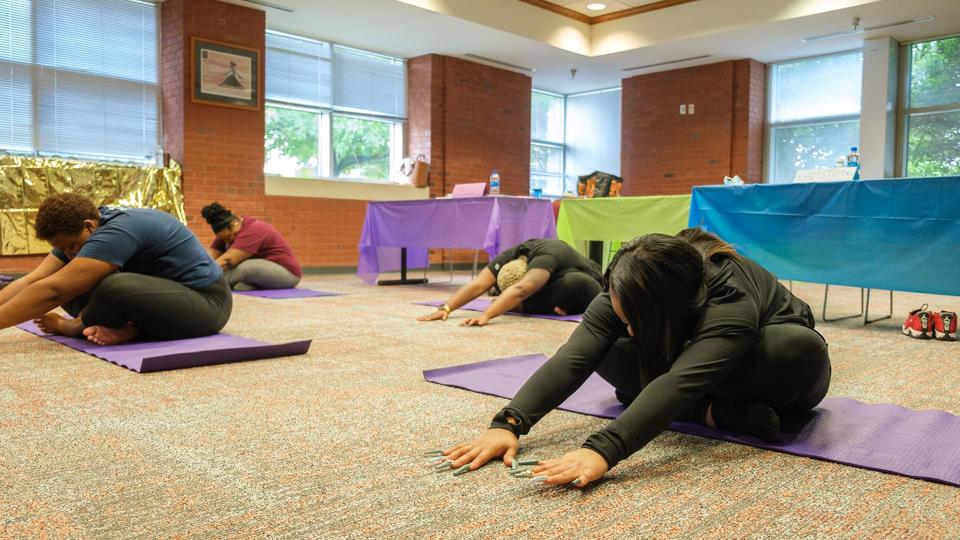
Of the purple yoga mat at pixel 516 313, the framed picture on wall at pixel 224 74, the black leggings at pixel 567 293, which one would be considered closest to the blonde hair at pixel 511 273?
the black leggings at pixel 567 293

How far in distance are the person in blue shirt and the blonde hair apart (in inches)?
57.1

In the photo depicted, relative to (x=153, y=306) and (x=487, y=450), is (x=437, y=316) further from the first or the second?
(x=487, y=450)

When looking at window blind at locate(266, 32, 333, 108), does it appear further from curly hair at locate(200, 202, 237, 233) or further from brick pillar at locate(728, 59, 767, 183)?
brick pillar at locate(728, 59, 767, 183)

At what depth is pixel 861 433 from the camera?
1.74m

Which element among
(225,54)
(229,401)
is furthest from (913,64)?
(229,401)

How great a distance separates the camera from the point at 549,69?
31.7 feet

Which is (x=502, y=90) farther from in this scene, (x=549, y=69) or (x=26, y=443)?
(x=26, y=443)

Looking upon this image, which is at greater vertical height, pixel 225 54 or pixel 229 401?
pixel 225 54

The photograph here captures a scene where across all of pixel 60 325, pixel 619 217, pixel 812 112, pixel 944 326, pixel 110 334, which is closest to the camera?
pixel 110 334

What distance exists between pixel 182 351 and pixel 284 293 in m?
2.76

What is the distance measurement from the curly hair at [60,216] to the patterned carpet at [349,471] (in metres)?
→ 0.47

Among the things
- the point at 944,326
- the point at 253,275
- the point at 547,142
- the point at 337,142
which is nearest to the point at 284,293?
the point at 253,275

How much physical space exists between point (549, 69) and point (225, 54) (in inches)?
169

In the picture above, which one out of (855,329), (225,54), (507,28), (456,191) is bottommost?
(855,329)
